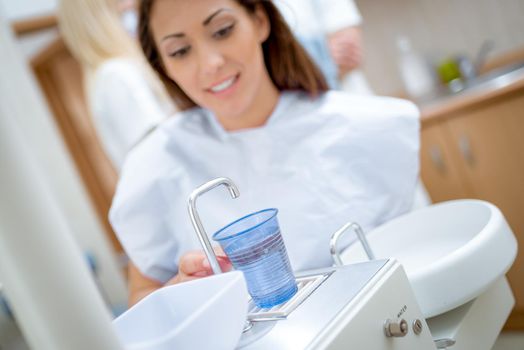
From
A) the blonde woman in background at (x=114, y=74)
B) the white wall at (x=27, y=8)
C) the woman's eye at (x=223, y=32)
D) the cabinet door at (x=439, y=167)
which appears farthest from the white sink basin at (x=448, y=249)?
the white wall at (x=27, y=8)

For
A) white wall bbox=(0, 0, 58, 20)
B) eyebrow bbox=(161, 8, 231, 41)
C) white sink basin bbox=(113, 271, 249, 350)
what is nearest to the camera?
white sink basin bbox=(113, 271, 249, 350)

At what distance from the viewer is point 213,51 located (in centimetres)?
101

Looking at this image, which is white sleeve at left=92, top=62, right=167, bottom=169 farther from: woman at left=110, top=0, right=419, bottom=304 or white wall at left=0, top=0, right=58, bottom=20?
white wall at left=0, top=0, right=58, bottom=20

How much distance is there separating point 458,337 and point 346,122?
0.52 meters

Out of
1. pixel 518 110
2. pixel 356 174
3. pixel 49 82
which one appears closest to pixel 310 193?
pixel 356 174

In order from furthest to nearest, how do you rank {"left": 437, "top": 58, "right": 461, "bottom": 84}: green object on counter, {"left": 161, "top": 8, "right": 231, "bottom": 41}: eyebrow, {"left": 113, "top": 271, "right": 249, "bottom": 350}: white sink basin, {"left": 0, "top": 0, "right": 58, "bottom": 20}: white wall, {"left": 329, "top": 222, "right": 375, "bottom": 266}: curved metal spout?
1. {"left": 0, "top": 0, "right": 58, "bottom": 20}: white wall
2. {"left": 437, "top": 58, "right": 461, "bottom": 84}: green object on counter
3. {"left": 161, "top": 8, "right": 231, "bottom": 41}: eyebrow
4. {"left": 329, "top": 222, "right": 375, "bottom": 266}: curved metal spout
5. {"left": 113, "top": 271, "right": 249, "bottom": 350}: white sink basin

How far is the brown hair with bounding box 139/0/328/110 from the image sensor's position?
119 centimetres

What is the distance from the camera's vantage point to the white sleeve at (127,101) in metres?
1.65

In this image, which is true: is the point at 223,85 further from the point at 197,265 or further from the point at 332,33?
the point at 332,33

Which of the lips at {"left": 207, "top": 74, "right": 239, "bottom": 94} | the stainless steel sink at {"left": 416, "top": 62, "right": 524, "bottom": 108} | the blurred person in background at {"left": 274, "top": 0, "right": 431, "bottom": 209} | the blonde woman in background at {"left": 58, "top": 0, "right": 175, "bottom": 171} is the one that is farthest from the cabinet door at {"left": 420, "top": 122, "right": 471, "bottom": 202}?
the lips at {"left": 207, "top": 74, "right": 239, "bottom": 94}

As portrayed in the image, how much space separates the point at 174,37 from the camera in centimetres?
102

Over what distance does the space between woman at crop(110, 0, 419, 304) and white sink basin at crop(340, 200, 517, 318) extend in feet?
0.32

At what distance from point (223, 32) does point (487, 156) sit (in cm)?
119

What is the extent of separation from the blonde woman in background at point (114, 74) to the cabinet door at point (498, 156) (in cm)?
102
